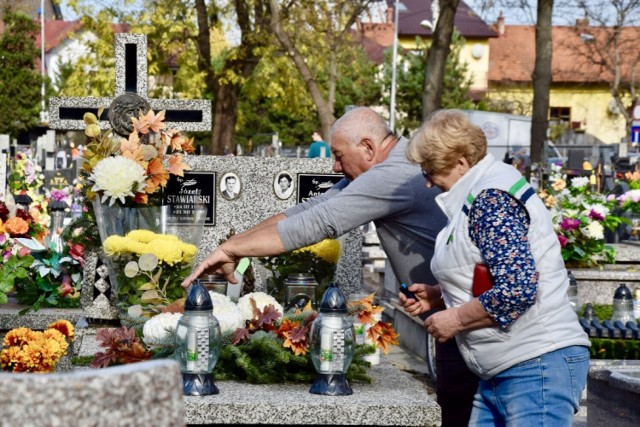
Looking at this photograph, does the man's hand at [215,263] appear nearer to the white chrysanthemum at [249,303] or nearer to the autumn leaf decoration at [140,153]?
the white chrysanthemum at [249,303]

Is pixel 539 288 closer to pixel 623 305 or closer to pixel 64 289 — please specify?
pixel 64 289

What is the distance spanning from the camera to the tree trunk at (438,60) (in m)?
18.8

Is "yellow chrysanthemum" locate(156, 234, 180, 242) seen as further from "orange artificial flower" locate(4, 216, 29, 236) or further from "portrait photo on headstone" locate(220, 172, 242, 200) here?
"portrait photo on headstone" locate(220, 172, 242, 200)

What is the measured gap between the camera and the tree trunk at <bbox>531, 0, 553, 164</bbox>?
22953mm

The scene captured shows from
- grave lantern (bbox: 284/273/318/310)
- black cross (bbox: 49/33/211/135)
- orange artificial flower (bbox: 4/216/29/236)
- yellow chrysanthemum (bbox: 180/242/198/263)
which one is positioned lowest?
grave lantern (bbox: 284/273/318/310)

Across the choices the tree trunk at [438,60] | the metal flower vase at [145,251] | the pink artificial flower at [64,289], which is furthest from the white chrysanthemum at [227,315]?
the tree trunk at [438,60]

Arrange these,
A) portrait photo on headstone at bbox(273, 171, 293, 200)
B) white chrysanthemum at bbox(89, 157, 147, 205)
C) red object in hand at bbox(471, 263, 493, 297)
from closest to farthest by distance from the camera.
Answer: red object in hand at bbox(471, 263, 493, 297), white chrysanthemum at bbox(89, 157, 147, 205), portrait photo on headstone at bbox(273, 171, 293, 200)

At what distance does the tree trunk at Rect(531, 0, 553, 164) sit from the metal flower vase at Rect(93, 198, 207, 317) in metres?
17.0

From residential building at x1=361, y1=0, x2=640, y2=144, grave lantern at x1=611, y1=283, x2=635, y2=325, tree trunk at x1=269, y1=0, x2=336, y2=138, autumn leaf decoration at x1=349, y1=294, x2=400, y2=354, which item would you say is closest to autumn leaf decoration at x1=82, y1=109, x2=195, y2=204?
autumn leaf decoration at x1=349, y1=294, x2=400, y2=354

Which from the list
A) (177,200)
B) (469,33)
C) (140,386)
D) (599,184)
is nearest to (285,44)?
(599,184)

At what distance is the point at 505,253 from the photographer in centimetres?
376

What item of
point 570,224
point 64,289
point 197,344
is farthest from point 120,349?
point 570,224

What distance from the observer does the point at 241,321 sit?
177 inches

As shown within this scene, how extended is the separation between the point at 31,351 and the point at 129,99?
3.02 m
